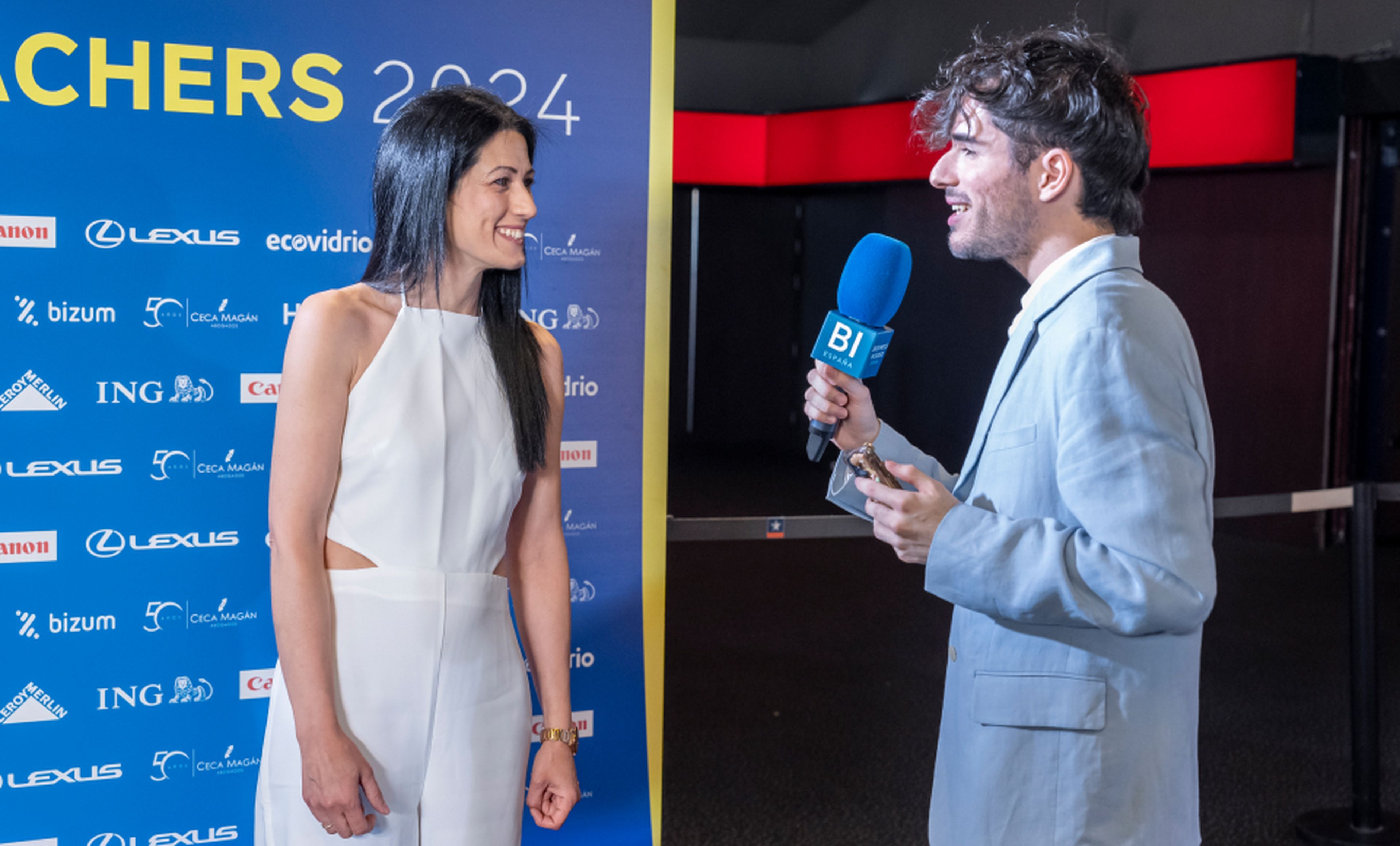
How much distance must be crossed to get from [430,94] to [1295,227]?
6283 mm

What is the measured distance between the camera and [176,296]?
2.21 meters

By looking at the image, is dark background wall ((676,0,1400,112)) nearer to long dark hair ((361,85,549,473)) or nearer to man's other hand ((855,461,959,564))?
long dark hair ((361,85,549,473))

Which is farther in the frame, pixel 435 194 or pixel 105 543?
pixel 105 543

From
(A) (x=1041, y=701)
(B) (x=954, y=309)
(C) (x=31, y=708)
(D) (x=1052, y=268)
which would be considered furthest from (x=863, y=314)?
(B) (x=954, y=309)

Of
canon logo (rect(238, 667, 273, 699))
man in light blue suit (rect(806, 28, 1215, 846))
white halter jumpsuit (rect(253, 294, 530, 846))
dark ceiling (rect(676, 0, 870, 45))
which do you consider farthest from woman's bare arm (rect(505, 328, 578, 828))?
dark ceiling (rect(676, 0, 870, 45))

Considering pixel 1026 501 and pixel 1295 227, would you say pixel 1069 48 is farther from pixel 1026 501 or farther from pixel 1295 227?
pixel 1295 227

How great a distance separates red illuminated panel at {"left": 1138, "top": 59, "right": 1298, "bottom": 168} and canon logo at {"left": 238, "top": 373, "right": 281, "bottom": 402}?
5.31 metres

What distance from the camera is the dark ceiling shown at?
7.57m

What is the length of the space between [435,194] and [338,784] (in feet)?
2.51

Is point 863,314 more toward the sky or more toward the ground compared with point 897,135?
more toward the ground

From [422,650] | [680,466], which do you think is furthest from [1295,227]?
[422,650]

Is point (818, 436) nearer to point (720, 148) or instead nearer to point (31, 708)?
point (31, 708)

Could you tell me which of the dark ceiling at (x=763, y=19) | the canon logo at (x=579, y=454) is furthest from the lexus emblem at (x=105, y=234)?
the dark ceiling at (x=763, y=19)

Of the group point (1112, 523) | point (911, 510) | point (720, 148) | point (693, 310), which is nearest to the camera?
point (1112, 523)
